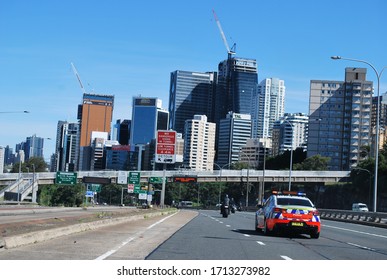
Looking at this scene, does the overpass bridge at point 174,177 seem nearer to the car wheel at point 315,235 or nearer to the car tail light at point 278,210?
the car wheel at point 315,235

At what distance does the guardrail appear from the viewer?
144 ft

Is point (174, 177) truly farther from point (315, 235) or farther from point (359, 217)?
point (315, 235)

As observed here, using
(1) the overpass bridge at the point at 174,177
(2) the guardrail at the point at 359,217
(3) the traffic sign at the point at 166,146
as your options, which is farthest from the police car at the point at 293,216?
(1) the overpass bridge at the point at 174,177

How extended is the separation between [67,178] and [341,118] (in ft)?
340

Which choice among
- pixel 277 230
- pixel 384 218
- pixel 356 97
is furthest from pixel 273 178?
pixel 277 230

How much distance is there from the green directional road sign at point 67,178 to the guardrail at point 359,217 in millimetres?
45152

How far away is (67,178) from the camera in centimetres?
9712

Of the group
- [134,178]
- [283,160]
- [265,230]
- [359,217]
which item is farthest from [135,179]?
[283,160]

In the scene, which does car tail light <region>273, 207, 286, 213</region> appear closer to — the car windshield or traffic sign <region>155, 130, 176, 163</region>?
the car windshield

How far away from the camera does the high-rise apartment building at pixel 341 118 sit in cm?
17400

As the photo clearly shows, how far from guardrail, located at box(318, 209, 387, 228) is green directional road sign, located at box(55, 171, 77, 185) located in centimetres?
4515

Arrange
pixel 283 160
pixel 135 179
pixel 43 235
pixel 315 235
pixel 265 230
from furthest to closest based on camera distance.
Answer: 1. pixel 283 160
2. pixel 135 179
3. pixel 265 230
4. pixel 315 235
5. pixel 43 235

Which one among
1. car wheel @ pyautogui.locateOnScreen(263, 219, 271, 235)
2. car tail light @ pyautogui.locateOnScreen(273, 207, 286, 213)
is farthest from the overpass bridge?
car tail light @ pyautogui.locateOnScreen(273, 207, 286, 213)
